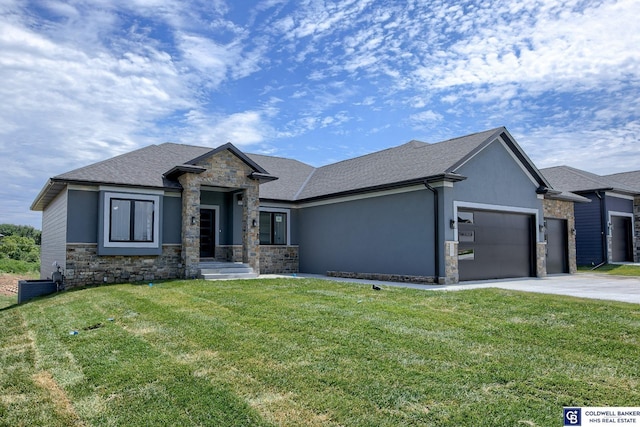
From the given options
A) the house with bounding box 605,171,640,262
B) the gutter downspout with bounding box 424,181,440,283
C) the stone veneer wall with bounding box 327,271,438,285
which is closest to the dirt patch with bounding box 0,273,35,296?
the stone veneer wall with bounding box 327,271,438,285

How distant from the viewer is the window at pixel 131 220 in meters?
14.6

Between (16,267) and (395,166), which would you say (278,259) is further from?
(16,267)

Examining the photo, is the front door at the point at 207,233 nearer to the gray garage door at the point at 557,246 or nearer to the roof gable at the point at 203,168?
the roof gable at the point at 203,168

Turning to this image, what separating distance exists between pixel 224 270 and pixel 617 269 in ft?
58.2

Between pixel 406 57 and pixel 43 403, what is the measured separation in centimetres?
1243

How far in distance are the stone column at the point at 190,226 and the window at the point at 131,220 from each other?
3.83ft

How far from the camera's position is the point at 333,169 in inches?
843

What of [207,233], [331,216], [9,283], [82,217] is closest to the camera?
[82,217]

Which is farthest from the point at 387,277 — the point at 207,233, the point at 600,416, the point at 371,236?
the point at 600,416

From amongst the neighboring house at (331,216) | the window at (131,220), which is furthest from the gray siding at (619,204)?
the window at (131,220)

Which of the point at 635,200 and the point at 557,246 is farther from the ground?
the point at 635,200

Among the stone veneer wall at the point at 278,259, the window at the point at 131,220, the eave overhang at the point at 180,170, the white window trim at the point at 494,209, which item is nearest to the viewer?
the white window trim at the point at 494,209

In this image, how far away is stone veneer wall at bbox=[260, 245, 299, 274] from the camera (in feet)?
61.8

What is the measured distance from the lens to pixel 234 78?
15.4 meters
